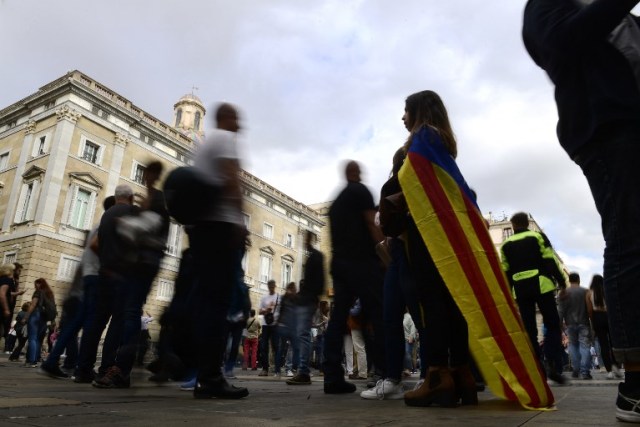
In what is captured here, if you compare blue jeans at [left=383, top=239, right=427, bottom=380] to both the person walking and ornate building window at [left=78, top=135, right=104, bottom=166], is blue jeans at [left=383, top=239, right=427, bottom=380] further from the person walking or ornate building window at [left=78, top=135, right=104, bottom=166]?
ornate building window at [left=78, top=135, right=104, bottom=166]

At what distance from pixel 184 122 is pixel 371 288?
51961mm

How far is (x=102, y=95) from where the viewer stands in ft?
86.4

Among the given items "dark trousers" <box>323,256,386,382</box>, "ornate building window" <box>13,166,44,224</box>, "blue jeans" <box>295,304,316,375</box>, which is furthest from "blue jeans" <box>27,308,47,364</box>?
"ornate building window" <box>13,166,44,224</box>

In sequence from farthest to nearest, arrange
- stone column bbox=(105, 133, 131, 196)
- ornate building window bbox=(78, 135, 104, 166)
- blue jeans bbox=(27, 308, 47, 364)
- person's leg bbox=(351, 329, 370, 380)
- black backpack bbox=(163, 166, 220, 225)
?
stone column bbox=(105, 133, 131, 196), ornate building window bbox=(78, 135, 104, 166), blue jeans bbox=(27, 308, 47, 364), person's leg bbox=(351, 329, 370, 380), black backpack bbox=(163, 166, 220, 225)

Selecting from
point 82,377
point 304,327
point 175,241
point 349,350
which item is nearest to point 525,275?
point 304,327

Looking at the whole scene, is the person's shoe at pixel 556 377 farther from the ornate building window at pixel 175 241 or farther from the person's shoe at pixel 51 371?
the ornate building window at pixel 175 241

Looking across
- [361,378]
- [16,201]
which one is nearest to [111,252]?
[361,378]

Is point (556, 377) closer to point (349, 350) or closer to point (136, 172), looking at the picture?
point (349, 350)

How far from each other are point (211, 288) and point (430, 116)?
1.65 metres

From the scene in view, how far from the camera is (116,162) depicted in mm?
26875

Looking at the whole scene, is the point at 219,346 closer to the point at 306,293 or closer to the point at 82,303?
the point at 82,303

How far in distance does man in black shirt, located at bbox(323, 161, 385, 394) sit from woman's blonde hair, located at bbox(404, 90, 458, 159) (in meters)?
1.13

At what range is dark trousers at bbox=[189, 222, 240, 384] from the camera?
112 inches

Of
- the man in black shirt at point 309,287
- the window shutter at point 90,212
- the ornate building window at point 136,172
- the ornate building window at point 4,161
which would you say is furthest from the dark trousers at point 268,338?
the ornate building window at point 4,161
